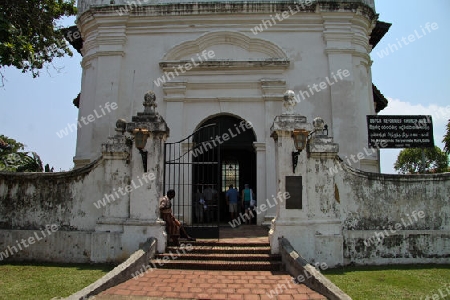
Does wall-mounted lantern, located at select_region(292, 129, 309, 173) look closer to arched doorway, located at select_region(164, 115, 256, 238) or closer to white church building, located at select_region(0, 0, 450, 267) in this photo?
white church building, located at select_region(0, 0, 450, 267)

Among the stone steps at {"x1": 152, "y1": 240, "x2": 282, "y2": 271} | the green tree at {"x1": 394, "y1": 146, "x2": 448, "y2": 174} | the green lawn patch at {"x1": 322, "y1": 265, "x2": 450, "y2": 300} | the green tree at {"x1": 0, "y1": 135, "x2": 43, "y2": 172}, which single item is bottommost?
the green lawn patch at {"x1": 322, "y1": 265, "x2": 450, "y2": 300}

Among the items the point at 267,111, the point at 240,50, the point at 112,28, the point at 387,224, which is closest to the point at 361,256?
the point at 387,224

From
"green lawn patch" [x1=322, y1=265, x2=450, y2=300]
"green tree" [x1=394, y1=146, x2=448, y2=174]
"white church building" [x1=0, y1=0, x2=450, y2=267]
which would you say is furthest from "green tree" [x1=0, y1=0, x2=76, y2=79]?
"green tree" [x1=394, y1=146, x2=448, y2=174]

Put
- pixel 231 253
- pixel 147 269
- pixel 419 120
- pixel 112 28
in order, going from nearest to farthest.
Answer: pixel 147 269 → pixel 231 253 → pixel 419 120 → pixel 112 28

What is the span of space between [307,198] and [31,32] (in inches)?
295

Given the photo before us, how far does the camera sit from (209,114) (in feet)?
37.8

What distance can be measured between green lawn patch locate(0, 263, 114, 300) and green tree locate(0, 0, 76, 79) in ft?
12.7

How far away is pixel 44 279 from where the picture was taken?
626cm

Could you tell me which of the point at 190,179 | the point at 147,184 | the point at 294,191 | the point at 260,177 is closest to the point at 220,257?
the point at 294,191

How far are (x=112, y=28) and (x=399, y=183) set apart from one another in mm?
9749

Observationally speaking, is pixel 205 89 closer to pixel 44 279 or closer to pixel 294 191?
pixel 294 191

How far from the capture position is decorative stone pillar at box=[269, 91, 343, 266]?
291 inches

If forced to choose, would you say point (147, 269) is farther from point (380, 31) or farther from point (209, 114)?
point (380, 31)

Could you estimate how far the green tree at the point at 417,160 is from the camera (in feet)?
115
